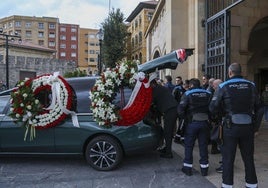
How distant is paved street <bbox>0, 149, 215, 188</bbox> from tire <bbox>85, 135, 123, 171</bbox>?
0.15 metres

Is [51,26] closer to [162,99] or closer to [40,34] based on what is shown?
[40,34]

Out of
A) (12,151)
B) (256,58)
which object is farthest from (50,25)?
(12,151)

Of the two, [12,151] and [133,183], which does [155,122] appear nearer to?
[133,183]

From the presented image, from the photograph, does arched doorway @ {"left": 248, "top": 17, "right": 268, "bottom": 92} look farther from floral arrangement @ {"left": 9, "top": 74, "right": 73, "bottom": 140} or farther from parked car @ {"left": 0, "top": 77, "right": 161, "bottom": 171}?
floral arrangement @ {"left": 9, "top": 74, "right": 73, "bottom": 140}

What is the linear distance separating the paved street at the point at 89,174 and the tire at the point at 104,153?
0.15m

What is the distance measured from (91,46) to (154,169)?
11754 centimetres

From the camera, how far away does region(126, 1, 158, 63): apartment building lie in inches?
2459

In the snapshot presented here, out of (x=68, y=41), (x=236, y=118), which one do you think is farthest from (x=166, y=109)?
(x=68, y=41)

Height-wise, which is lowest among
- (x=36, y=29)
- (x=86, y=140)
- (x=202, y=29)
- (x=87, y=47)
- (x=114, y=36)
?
(x=86, y=140)

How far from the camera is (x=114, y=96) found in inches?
271

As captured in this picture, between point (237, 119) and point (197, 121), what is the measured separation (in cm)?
131

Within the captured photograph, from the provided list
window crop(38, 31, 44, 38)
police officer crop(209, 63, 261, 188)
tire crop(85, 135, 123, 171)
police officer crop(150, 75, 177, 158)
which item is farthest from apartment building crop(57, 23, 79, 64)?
police officer crop(209, 63, 261, 188)


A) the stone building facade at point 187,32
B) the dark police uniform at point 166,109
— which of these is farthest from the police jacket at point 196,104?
the stone building facade at point 187,32

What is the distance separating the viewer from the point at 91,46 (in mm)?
122188
